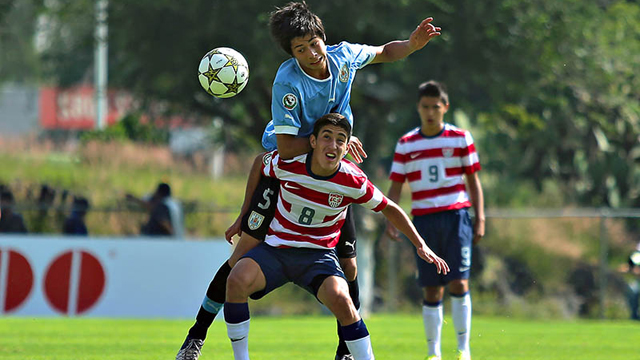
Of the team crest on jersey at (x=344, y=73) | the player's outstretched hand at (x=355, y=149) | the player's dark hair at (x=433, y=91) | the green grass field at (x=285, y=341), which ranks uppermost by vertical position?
the player's dark hair at (x=433, y=91)

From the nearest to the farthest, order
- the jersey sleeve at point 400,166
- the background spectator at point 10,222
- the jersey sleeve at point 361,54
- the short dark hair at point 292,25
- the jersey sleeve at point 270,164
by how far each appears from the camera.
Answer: the short dark hair at point 292,25, the jersey sleeve at point 270,164, the jersey sleeve at point 361,54, the jersey sleeve at point 400,166, the background spectator at point 10,222

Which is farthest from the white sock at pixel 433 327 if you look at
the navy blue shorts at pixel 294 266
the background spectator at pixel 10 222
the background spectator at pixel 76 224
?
the background spectator at pixel 10 222

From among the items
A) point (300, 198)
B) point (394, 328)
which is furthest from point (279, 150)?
point (394, 328)

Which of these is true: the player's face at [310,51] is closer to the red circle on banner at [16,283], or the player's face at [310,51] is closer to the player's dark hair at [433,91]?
the player's dark hair at [433,91]

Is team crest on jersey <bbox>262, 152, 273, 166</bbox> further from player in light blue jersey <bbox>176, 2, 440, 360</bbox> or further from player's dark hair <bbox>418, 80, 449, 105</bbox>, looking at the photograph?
player's dark hair <bbox>418, 80, 449, 105</bbox>

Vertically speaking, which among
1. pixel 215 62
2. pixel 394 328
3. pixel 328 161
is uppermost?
pixel 215 62

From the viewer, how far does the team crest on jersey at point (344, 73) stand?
636 centimetres

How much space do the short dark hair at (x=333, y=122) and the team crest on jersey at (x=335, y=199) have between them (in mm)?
356

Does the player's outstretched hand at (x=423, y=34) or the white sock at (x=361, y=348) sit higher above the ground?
the player's outstretched hand at (x=423, y=34)

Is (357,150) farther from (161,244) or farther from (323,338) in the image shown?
(161,244)

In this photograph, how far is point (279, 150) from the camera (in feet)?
20.1

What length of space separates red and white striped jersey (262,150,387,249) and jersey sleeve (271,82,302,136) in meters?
0.19

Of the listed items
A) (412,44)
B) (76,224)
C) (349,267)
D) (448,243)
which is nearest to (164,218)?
(76,224)

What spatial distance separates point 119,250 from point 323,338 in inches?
211
